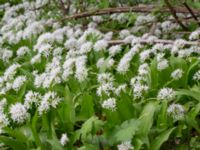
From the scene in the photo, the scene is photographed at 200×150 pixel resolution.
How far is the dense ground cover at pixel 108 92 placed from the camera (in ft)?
11.2

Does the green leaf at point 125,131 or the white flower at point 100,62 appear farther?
the white flower at point 100,62

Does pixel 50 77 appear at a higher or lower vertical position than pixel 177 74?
higher

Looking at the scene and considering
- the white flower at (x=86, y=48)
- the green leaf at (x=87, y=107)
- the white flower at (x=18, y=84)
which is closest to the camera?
the green leaf at (x=87, y=107)

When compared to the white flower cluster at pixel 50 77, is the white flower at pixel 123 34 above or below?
above

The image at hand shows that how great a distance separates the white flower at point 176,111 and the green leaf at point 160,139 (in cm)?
16

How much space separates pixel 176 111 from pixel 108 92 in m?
0.56

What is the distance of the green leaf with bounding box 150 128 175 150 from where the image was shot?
3273mm

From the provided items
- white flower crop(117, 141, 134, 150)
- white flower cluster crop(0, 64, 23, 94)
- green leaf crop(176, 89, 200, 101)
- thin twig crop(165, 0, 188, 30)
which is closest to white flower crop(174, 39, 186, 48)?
thin twig crop(165, 0, 188, 30)

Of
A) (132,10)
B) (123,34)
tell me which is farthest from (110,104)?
(132,10)

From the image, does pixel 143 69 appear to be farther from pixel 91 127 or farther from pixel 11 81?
pixel 11 81

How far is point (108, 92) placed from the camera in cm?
379

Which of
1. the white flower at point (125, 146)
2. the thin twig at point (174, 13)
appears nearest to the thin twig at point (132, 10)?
the thin twig at point (174, 13)

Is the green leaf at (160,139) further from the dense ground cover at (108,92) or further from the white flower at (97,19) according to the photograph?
the white flower at (97,19)

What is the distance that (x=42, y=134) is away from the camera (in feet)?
12.1
